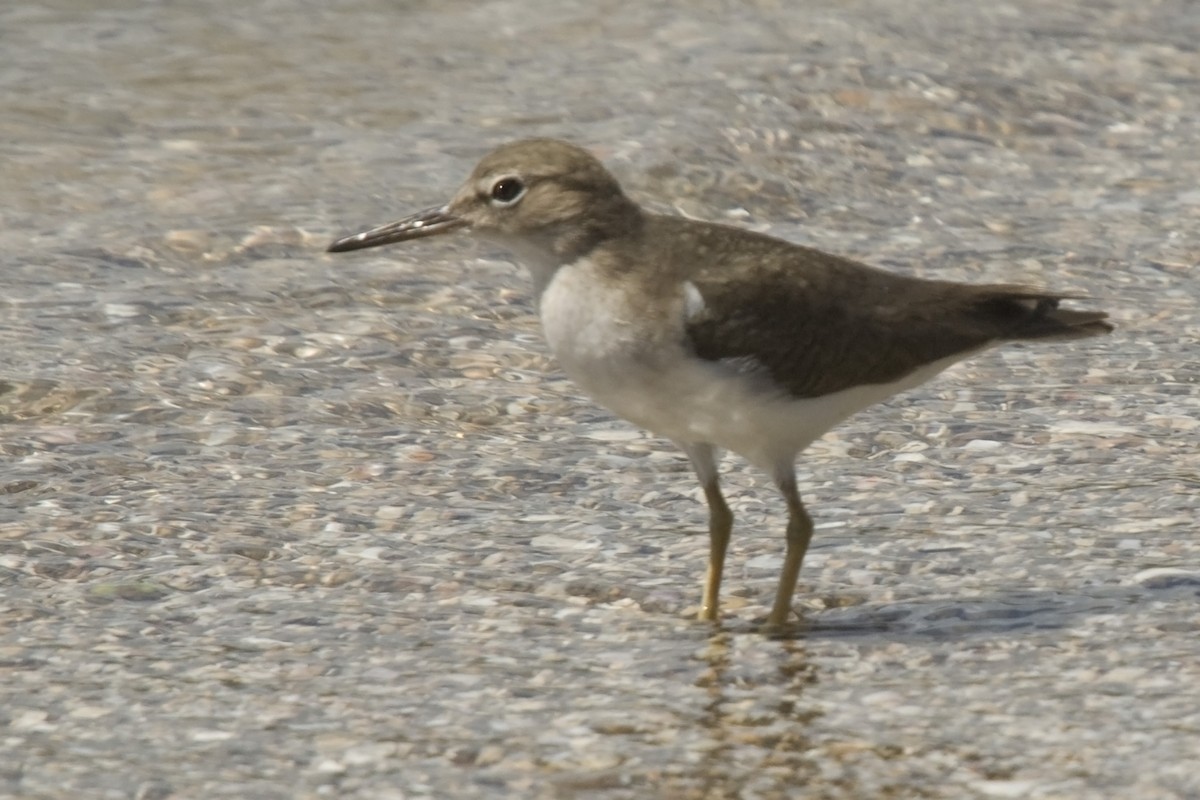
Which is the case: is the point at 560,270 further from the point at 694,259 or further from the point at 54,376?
the point at 54,376

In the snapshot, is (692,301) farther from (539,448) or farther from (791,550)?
(539,448)

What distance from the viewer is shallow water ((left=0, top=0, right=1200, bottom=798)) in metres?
5.52

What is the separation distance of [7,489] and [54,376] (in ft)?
3.66

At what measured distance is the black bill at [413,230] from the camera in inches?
259

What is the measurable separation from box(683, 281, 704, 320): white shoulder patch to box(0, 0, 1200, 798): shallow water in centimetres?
106

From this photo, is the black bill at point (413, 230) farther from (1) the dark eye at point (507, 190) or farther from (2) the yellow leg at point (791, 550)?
(2) the yellow leg at point (791, 550)

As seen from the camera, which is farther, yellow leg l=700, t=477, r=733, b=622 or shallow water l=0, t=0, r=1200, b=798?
yellow leg l=700, t=477, r=733, b=622

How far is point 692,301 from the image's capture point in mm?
5910

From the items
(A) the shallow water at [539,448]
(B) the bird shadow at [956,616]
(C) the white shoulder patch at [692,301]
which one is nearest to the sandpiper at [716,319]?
(C) the white shoulder patch at [692,301]

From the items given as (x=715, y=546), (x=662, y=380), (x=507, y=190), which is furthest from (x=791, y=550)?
(x=507, y=190)

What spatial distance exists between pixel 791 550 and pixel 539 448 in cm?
176

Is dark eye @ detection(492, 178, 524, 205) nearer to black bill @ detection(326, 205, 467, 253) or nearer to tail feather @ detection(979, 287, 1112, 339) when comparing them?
black bill @ detection(326, 205, 467, 253)

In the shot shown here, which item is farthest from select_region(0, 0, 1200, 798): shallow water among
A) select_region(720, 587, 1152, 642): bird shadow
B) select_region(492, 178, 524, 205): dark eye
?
select_region(492, 178, 524, 205): dark eye

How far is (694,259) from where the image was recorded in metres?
6.10
